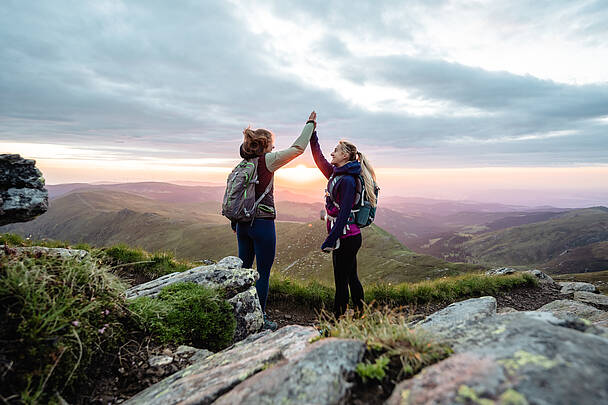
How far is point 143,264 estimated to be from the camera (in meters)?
11.5

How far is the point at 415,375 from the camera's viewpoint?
2.61 meters

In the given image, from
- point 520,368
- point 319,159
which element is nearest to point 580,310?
point 319,159

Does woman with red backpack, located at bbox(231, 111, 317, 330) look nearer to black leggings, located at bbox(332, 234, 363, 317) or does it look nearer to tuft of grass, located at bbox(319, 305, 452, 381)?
black leggings, located at bbox(332, 234, 363, 317)

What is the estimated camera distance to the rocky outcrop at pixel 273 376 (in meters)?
2.49

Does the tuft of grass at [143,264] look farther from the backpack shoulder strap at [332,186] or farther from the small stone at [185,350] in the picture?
the backpack shoulder strap at [332,186]

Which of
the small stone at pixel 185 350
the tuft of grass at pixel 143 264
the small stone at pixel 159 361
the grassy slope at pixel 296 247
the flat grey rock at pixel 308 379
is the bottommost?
the grassy slope at pixel 296 247

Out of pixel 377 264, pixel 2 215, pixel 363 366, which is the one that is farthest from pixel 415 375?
pixel 377 264

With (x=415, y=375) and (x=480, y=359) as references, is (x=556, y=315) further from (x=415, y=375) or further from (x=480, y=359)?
(x=415, y=375)

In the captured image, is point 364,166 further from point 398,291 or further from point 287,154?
point 398,291

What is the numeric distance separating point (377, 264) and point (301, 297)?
176 feet

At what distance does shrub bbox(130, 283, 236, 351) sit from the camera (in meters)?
4.95

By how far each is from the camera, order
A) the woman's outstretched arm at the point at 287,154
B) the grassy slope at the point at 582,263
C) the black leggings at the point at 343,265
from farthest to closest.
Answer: the grassy slope at the point at 582,263, the black leggings at the point at 343,265, the woman's outstretched arm at the point at 287,154

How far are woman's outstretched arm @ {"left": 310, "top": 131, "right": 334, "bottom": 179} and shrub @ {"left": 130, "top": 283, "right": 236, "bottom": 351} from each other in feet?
12.6

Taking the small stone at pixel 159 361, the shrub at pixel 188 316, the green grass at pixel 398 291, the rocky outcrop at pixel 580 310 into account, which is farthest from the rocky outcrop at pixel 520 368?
the rocky outcrop at pixel 580 310
